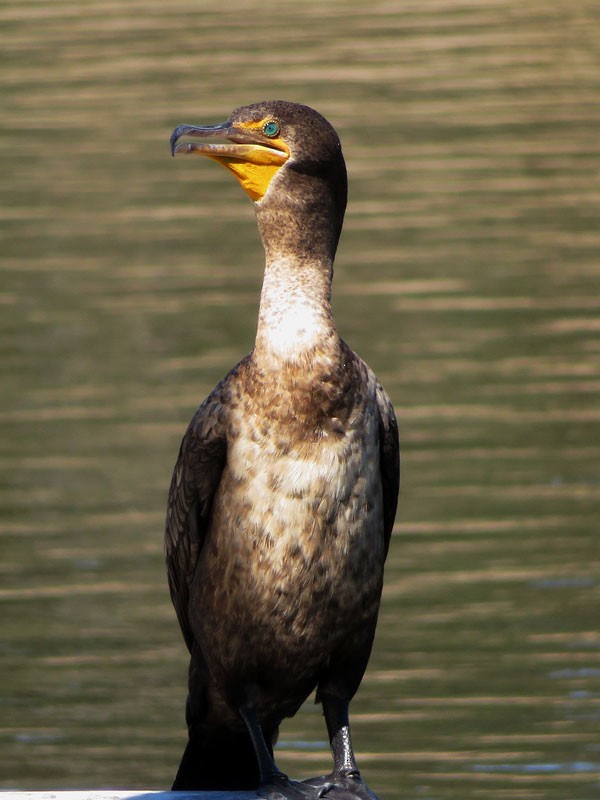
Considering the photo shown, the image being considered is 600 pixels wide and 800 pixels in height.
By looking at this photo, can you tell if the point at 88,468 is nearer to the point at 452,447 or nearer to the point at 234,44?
the point at 452,447

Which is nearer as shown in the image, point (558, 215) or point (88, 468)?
point (88, 468)

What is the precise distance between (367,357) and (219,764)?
232 inches

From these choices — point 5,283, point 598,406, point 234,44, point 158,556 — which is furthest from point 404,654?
point 234,44

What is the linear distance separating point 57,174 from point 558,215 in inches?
149

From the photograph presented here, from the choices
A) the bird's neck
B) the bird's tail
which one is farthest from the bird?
the bird's tail

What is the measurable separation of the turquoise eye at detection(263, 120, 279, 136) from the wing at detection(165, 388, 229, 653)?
574mm

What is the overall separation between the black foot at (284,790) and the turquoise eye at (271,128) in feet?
4.74

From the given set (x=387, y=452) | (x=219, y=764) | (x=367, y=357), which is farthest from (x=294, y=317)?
(x=367, y=357)

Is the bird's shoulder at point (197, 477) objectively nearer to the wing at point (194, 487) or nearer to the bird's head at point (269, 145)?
the wing at point (194, 487)

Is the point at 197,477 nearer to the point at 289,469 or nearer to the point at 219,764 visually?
the point at 289,469

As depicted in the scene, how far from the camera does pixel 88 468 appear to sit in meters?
9.80

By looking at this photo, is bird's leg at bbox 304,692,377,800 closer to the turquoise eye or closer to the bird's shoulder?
the bird's shoulder

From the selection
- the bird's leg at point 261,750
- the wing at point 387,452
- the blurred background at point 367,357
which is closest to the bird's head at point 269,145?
the wing at point 387,452

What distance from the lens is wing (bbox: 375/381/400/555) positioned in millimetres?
4961
